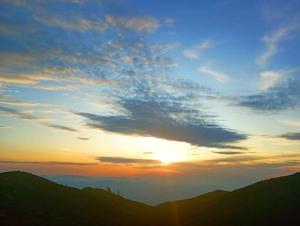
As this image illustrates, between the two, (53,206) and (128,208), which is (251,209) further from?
(53,206)

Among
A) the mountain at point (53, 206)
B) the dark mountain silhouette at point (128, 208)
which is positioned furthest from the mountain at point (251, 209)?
the mountain at point (53, 206)

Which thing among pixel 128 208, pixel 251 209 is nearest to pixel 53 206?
pixel 128 208

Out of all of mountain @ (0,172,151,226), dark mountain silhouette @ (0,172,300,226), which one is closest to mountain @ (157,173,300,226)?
dark mountain silhouette @ (0,172,300,226)

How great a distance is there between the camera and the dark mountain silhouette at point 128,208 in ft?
209

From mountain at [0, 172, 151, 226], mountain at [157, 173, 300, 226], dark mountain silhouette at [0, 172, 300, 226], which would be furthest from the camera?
mountain at [157, 173, 300, 226]

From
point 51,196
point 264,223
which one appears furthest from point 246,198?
point 51,196

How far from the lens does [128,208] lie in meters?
81.6

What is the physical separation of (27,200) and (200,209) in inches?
1237

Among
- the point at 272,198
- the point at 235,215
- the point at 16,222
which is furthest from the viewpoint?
the point at 272,198

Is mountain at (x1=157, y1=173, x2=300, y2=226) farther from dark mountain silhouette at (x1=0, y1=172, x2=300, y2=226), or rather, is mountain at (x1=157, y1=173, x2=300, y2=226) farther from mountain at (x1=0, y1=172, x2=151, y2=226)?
mountain at (x1=0, y1=172, x2=151, y2=226)

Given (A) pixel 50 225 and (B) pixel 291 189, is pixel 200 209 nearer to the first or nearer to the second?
(B) pixel 291 189

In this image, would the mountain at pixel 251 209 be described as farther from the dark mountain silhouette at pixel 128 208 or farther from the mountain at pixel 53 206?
the mountain at pixel 53 206

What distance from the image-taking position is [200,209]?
7806 cm

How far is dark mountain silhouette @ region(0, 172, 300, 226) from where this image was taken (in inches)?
2506
